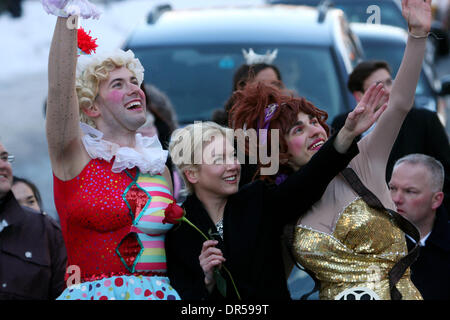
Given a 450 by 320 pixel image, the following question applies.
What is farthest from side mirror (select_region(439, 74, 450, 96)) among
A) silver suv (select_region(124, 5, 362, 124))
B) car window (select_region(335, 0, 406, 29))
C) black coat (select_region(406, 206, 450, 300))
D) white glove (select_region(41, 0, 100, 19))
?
white glove (select_region(41, 0, 100, 19))

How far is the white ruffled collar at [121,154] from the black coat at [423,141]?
1662 millimetres

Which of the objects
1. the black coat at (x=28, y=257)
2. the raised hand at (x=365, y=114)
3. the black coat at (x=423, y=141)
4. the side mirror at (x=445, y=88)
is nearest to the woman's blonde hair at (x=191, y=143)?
the raised hand at (x=365, y=114)

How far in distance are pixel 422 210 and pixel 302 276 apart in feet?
2.13

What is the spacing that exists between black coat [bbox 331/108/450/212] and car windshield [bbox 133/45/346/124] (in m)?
1.16

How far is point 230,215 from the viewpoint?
3.31 meters

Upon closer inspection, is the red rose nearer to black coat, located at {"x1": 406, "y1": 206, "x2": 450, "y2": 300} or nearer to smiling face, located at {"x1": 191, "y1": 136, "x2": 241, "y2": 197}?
smiling face, located at {"x1": 191, "y1": 136, "x2": 241, "y2": 197}

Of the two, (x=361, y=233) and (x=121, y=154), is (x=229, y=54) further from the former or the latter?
(x=361, y=233)

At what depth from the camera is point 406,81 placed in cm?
328

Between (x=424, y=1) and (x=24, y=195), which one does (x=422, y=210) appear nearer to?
(x=424, y=1)

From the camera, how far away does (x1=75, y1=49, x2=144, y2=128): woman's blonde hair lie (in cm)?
342

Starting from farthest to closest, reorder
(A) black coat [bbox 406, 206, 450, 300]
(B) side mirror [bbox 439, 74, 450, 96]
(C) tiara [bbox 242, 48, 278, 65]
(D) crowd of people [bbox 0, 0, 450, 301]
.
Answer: (B) side mirror [bbox 439, 74, 450, 96] → (C) tiara [bbox 242, 48, 278, 65] → (A) black coat [bbox 406, 206, 450, 300] → (D) crowd of people [bbox 0, 0, 450, 301]

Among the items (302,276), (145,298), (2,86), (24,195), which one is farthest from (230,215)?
(2,86)

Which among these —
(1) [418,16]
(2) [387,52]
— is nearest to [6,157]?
(1) [418,16]

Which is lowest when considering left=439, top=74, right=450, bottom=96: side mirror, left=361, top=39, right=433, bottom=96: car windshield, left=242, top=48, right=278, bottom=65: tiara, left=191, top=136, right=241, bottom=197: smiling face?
left=191, top=136, right=241, bottom=197: smiling face
